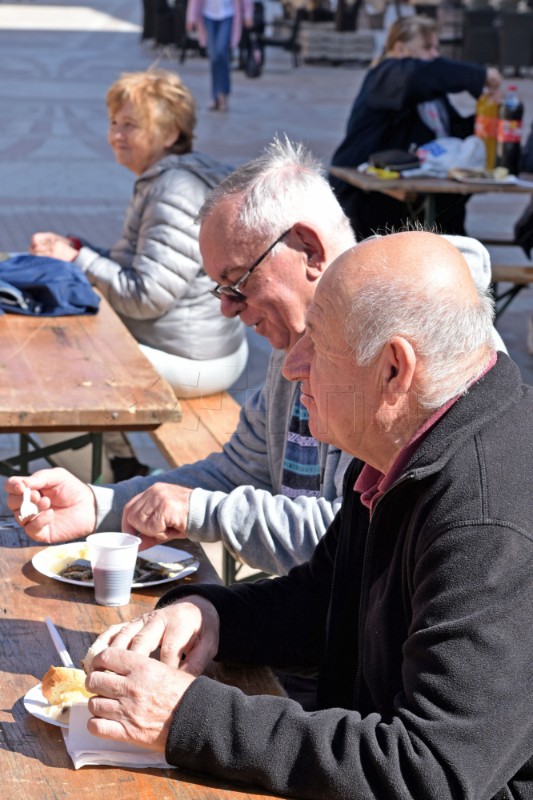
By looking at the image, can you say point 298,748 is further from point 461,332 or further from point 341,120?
point 341,120

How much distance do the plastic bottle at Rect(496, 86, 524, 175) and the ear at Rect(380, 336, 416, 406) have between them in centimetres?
554

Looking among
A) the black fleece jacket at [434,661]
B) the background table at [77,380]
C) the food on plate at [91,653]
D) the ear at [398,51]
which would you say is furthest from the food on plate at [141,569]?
the ear at [398,51]

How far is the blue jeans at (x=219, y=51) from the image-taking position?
17.5 metres

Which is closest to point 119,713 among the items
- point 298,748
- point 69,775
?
point 69,775

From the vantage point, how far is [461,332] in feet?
5.36

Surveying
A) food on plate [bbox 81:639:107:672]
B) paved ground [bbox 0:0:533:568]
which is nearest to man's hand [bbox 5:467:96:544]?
food on plate [bbox 81:639:107:672]

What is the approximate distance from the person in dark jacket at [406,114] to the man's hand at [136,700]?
5.94 metres

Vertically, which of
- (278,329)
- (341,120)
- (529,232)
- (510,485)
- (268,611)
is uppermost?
(510,485)

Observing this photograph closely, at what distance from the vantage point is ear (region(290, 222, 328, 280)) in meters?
2.52

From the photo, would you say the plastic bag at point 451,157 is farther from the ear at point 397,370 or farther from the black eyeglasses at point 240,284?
the ear at point 397,370

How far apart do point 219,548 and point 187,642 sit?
2.55 meters

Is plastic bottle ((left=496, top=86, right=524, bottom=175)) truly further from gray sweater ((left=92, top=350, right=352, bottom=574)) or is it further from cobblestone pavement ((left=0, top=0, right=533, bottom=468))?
gray sweater ((left=92, top=350, right=352, bottom=574))

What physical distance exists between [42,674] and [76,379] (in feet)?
5.40

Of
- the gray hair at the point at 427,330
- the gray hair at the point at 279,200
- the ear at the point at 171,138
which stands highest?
the gray hair at the point at 427,330
